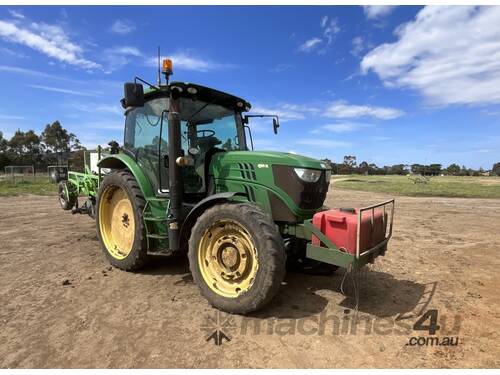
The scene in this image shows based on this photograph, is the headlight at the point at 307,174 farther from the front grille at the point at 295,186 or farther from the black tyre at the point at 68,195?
the black tyre at the point at 68,195

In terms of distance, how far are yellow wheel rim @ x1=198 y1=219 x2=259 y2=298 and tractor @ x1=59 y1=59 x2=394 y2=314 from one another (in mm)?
12

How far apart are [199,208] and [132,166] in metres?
1.65

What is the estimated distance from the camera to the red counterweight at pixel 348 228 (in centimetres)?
360

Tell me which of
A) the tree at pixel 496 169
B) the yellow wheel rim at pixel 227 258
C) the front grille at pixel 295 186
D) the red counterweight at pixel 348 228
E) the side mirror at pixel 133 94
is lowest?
the yellow wheel rim at pixel 227 258

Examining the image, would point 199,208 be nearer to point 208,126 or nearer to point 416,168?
point 208,126

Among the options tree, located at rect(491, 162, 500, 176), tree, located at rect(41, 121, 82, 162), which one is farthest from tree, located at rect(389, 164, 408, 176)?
tree, located at rect(41, 121, 82, 162)

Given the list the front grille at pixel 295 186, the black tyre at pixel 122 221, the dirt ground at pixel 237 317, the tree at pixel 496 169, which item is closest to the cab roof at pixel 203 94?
the black tyre at pixel 122 221

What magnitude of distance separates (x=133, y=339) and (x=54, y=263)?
311 cm

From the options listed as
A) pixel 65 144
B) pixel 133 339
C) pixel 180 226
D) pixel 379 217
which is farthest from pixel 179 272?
pixel 65 144

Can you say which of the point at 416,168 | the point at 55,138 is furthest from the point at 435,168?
the point at 55,138

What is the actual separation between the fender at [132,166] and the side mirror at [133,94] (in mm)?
1254

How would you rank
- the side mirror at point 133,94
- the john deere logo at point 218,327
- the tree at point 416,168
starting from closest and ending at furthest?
1. the john deere logo at point 218,327
2. the side mirror at point 133,94
3. the tree at point 416,168

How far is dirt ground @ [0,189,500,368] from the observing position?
9.71 ft
